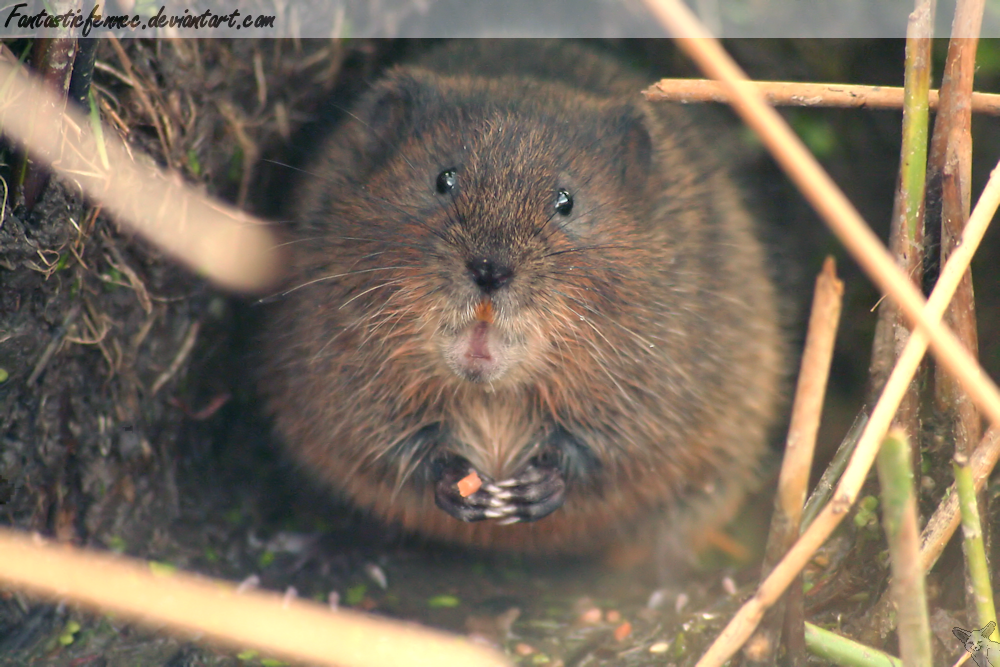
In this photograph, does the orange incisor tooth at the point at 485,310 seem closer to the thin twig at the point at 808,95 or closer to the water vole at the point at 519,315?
the water vole at the point at 519,315

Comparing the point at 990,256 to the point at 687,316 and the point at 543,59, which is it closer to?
the point at 687,316

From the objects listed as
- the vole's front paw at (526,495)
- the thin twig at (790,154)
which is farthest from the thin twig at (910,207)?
the vole's front paw at (526,495)

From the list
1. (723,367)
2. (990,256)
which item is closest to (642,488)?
(723,367)

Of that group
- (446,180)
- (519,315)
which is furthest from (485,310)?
(446,180)

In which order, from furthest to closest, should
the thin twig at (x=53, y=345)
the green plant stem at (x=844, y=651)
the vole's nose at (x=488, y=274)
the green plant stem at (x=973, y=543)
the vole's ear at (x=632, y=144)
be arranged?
the vole's ear at (x=632, y=144), the thin twig at (x=53, y=345), the vole's nose at (x=488, y=274), the green plant stem at (x=844, y=651), the green plant stem at (x=973, y=543)

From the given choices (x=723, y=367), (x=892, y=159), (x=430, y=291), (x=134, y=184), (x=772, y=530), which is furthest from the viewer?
(x=892, y=159)

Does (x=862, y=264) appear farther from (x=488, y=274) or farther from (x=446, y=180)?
(x=446, y=180)
